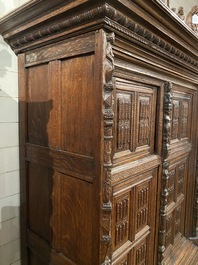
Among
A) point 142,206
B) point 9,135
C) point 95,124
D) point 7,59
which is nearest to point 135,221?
point 142,206

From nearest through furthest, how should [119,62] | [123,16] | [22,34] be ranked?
[123,16], [119,62], [22,34]

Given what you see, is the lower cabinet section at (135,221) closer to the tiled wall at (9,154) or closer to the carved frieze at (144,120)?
the carved frieze at (144,120)

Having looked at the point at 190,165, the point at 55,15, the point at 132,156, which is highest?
the point at 55,15

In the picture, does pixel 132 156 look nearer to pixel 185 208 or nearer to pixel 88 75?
pixel 88 75

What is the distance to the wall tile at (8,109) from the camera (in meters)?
1.19

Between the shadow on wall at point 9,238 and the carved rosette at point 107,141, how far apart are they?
67cm

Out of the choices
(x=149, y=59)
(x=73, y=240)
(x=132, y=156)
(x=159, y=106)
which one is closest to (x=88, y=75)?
(x=149, y=59)

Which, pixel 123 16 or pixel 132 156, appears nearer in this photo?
pixel 123 16

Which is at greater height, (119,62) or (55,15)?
(55,15)

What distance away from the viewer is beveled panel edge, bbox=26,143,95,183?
0.91 m

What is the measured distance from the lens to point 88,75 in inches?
35.1

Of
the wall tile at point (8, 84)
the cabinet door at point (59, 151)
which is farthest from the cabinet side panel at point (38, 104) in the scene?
the wall tile at point (8, 84)

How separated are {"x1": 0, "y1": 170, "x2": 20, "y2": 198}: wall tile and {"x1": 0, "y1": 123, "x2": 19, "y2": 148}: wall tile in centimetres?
18

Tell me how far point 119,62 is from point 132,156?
19.8 inches
